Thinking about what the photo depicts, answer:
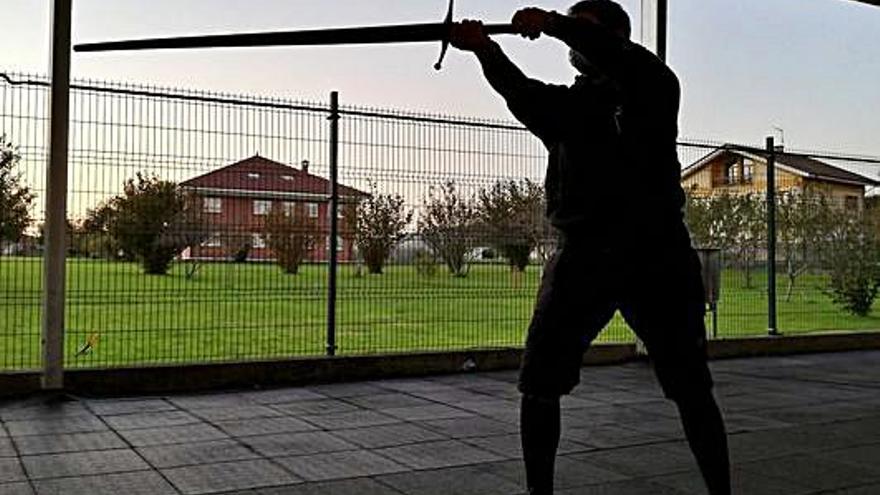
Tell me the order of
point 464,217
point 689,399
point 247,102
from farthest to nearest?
point 464,217
point 247,102
point 689,399

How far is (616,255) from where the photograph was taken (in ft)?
9.16

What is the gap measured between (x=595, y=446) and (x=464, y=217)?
10.9 ft

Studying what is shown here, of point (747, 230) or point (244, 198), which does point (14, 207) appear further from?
point (747, 230)

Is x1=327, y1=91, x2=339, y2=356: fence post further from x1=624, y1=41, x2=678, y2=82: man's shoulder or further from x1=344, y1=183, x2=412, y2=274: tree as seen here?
x1=624, y1=41, x2=678, y2=82: man's shoulder

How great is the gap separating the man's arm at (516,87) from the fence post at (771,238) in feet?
24.3

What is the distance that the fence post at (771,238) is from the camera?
9617 millimetres

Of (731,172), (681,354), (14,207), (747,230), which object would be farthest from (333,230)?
(681,354)

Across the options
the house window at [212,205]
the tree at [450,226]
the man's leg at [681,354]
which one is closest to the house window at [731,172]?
the tree at [450,226]

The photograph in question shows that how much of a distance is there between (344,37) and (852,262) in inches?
388

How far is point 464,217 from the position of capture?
308 inches

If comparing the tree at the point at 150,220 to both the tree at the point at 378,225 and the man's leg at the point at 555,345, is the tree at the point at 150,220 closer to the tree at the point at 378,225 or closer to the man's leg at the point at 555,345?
the tree at the point at 378,225

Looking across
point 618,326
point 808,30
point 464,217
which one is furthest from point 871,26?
point 464,217

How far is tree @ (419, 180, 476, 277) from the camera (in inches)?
301

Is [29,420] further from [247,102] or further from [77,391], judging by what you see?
[247,102]
